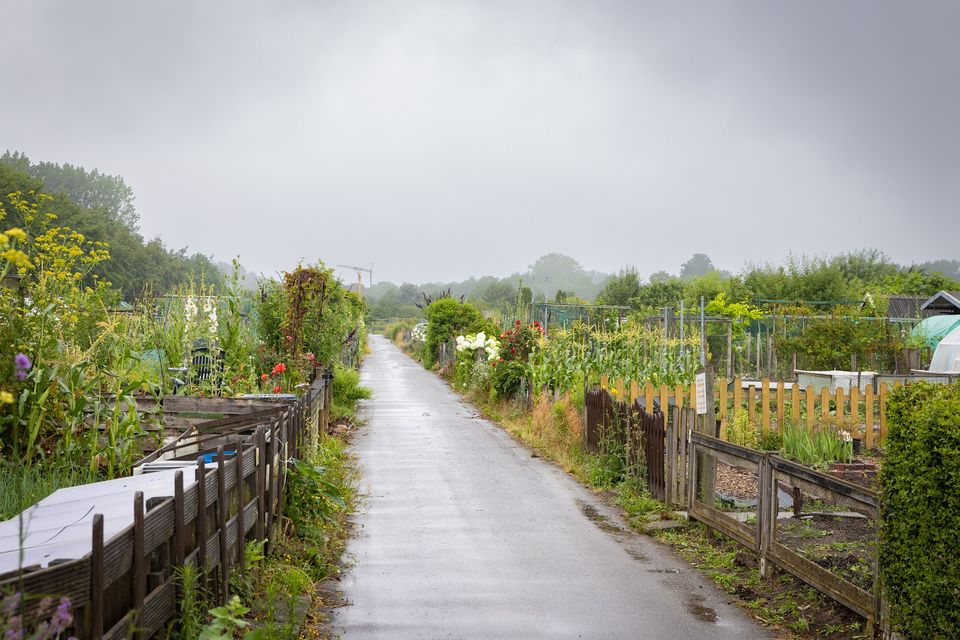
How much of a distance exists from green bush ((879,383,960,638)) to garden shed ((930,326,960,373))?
20.1 meters

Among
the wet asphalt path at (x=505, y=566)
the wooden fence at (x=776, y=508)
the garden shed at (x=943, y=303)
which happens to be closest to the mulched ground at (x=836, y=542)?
the wooden fence at (x=776, y=508)

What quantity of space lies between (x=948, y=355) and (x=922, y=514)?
21485 millimetres

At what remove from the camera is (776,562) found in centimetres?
705

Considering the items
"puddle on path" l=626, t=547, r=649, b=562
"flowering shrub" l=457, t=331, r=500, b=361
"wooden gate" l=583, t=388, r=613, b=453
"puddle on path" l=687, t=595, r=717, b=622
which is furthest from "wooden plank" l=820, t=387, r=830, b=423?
"flowering shrub" l=457, t=331, r=500, b=361

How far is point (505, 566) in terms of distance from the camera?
770 cm

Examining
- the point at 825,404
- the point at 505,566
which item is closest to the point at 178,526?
the point at 505,566

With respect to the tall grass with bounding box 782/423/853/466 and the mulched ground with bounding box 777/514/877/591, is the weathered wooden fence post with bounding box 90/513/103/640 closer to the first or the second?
the mulched ground with bounding box 777/514/877/591

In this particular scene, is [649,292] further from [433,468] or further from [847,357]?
[433,468]

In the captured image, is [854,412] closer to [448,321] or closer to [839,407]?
[839,407]

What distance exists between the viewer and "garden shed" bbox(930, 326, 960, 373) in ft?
76.5

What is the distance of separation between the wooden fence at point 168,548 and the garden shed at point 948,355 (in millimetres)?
21312

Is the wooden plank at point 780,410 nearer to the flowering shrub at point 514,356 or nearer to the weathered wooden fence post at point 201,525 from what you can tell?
the flowering shrub at point 514,356

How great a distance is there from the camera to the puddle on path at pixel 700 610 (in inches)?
251

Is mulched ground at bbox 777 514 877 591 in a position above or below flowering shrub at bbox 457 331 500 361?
below
